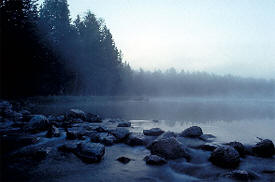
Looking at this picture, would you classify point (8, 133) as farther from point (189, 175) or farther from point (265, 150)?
point (265, 150)

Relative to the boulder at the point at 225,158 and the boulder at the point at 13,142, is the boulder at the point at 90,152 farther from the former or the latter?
the boulder at the point at 225,158

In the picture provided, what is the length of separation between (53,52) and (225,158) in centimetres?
2648

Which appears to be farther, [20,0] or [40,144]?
[20,0]

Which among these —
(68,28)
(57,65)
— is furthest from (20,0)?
(68,28)

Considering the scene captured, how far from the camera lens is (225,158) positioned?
4.76 metres

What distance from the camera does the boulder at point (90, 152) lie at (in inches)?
192

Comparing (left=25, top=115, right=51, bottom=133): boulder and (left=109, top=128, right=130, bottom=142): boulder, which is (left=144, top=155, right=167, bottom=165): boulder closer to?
(left=109, top=128, right=130, bottom=142): boulder

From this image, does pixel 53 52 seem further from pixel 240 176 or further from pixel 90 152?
pixel 240 176

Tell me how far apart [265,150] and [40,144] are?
7113 mm

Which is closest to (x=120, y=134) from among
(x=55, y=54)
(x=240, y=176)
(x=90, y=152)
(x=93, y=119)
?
(x=90, y=152)

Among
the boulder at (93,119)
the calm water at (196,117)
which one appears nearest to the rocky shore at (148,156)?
the calm water at (196,117)

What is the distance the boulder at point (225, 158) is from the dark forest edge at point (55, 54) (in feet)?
41.1

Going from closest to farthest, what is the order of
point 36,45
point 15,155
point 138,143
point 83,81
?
1. point 15,155
2. point 138,143
3. point 36,45
4. point 83,81

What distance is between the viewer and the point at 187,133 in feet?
25.5
